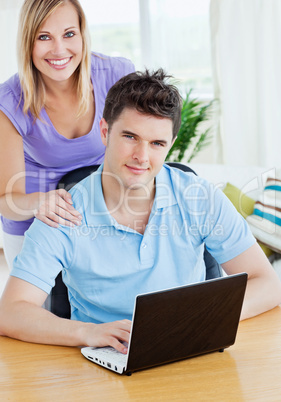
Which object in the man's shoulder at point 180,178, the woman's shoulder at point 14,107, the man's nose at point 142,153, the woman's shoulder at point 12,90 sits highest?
the woman's shoulder at point 12,90

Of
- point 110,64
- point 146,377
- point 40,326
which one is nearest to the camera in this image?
point 146,377

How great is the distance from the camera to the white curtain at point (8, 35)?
13.8ft

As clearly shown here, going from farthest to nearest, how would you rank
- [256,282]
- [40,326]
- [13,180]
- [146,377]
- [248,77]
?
[248,77] < [13,180] < [256,282] < [40,326] < [146,377]

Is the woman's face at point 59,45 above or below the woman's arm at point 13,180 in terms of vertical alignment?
above

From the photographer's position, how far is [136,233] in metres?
1.49

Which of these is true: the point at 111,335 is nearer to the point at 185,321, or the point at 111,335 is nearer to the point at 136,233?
the point at 185,321

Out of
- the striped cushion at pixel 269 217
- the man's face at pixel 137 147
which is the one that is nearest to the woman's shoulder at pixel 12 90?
the man's face at pixel 137 147

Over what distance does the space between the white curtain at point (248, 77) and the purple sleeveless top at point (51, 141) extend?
208 centimetres

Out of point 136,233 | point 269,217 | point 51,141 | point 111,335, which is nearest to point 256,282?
point 136,233

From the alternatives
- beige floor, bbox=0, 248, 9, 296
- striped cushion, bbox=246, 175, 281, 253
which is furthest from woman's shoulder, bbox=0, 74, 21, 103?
beige floor, bbox=0, 248, 9, 296

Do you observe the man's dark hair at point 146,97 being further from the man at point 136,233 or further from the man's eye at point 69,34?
the man's eye at point 69,34

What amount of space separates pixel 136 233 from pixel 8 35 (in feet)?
10.6

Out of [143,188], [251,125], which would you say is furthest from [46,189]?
[251,125]

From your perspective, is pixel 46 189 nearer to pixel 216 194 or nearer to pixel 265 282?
pixel 216 194
